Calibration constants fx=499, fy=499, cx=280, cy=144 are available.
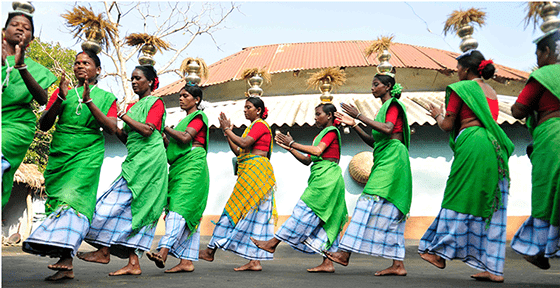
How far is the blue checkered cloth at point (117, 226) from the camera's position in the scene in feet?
13.7

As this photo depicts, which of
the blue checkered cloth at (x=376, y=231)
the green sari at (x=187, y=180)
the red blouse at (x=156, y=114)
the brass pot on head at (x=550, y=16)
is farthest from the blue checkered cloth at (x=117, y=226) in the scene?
the brass pot on head at (x=550, y=16)

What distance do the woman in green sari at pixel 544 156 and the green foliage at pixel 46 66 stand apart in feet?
49.9

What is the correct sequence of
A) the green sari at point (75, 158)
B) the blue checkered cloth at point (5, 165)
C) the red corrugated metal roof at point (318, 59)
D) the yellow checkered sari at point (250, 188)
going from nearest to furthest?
1. the blue checkered cloth at point (5, 165)
2. the green sari at point (75, 158)
3. the yellow checkered sari at point (250, 188)
4. the red corrugated metal roof at point (318, 59)

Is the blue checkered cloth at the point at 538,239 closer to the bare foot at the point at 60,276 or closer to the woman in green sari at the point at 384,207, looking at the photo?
the woman in green sari at the point at 384,207

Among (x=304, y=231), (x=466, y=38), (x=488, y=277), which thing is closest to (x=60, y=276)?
(x=304, y=231)

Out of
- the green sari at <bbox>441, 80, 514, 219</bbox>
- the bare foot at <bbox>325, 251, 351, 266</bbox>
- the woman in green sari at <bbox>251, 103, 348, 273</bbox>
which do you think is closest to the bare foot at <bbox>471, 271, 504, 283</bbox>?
the green sari at <bbox>441, 80, 514, 219</bbox>

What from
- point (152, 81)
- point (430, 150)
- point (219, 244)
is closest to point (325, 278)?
point (219, 244)

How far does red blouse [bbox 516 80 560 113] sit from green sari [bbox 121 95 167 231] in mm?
3069

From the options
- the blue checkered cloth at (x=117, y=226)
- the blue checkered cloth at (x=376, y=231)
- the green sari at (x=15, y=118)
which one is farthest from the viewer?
the blue checkered cloth at (x=376, y=231)

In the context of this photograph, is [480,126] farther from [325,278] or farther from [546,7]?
[325,278]

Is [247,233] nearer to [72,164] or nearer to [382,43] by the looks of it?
[72,164]

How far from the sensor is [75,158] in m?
3.95

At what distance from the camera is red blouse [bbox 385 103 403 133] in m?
4.86

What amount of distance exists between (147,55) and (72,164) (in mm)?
1656
